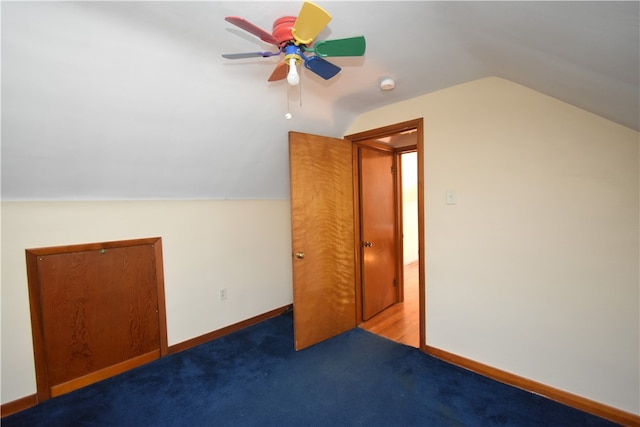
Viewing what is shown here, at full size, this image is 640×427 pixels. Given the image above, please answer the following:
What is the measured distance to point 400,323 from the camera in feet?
9.78

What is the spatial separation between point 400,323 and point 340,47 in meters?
2.77

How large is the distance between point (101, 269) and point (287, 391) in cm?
171

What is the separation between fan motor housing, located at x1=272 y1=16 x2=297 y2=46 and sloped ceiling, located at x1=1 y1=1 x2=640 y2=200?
0.06m

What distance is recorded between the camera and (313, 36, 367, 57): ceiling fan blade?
1.16 meters

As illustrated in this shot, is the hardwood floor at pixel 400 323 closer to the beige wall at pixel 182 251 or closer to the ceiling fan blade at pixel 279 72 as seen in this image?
the beige wall at pixel 182 251

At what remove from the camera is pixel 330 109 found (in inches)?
99.4

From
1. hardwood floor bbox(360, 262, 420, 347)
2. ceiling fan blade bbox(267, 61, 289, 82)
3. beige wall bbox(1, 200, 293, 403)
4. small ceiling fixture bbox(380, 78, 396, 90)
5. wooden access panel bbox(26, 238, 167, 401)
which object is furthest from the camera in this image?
hardwood floor bbox(360, 262, 420, 347)

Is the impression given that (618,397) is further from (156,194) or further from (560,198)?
(156,194)

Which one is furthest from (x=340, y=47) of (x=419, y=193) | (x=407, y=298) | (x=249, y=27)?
(x=407, y=298)

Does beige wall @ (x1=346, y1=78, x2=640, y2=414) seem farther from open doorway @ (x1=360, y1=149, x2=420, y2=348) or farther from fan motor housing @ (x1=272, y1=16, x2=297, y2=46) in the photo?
fan motor housing @ (x1=272, y1=16, x2=297, y2=46)

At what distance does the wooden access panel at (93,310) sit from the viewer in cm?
187

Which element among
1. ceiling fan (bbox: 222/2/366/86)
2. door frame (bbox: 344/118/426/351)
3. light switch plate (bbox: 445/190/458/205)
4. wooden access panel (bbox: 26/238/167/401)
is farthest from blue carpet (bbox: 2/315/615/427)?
ceiling fan (bbox: 222/2/366/86)

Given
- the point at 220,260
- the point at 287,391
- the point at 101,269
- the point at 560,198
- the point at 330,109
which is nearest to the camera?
the point at 560,198

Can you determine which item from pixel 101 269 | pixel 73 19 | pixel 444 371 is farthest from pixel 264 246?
pixel 73 19
